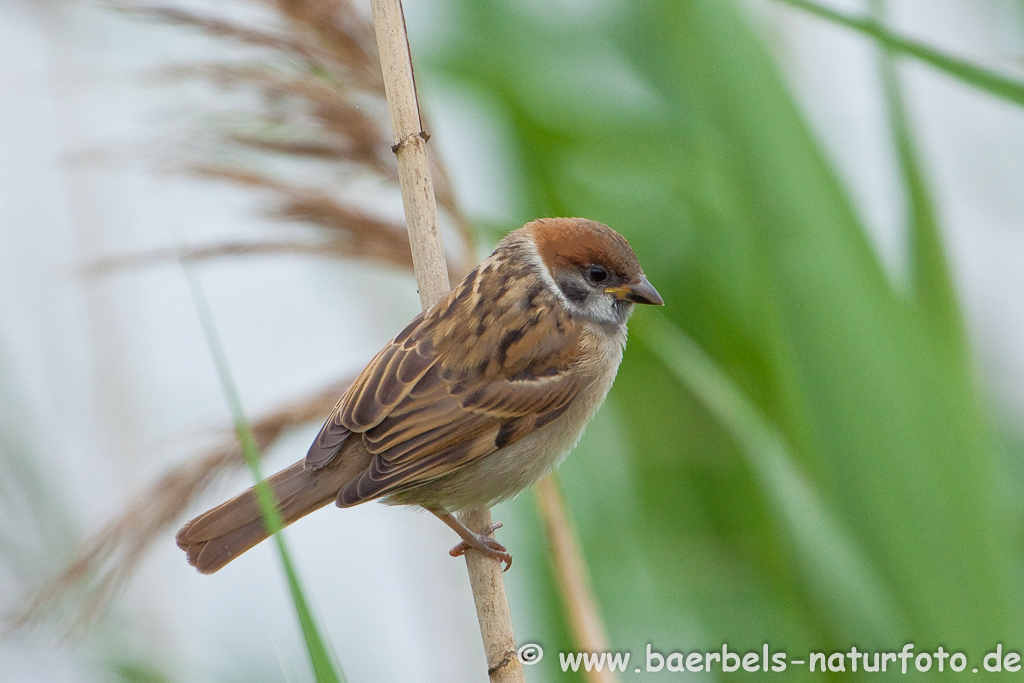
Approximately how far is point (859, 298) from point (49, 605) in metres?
1.50

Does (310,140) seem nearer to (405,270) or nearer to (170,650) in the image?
(405,270)

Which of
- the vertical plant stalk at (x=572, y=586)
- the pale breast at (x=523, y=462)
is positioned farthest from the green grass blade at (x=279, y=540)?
the pale breast at (x=523, y=462)

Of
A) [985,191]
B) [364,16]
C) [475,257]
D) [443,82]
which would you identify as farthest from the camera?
[985,191]

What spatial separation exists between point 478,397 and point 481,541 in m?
0.34

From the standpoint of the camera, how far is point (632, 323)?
7.57 ft

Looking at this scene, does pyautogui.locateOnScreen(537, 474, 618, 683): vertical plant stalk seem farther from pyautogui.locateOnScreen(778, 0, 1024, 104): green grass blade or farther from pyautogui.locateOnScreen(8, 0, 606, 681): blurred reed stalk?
pyautogui.locateOnScreen(778, 0, 1024, 104): green grass blade

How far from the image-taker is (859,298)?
1.72 m

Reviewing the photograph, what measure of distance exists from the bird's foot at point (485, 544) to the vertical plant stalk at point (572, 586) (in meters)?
0.11

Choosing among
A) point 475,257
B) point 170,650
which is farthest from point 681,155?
point 170,650

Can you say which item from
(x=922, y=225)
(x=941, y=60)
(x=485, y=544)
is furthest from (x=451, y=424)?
(x=941, y=60)

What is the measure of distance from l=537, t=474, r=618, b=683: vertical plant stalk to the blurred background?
0.13 metres

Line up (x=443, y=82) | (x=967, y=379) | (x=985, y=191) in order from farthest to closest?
(x=985, y=191) < (x=443, y=82) < (x=967, y=379)

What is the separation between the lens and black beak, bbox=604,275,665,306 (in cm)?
218

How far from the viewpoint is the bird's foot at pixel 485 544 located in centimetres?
190
